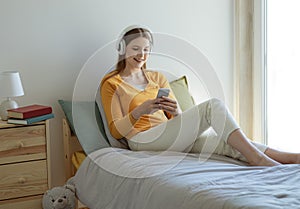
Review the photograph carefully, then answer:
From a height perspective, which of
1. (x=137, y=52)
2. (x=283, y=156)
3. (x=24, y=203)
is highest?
(x=137, y=52)

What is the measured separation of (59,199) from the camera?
2.63 meters

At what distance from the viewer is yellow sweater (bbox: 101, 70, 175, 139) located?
275 cm

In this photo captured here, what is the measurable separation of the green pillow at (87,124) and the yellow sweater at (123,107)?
0.34 ft

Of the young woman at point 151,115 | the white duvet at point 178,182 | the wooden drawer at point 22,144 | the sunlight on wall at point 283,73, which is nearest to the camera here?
the white duvet at point 178,182

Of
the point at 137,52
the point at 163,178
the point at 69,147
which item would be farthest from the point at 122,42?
the point at 163,178

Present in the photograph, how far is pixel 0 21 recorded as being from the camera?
113 inches

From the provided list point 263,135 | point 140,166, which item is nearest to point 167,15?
point 263,135

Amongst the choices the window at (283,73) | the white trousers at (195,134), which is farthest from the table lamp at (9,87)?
the window at (283,73)

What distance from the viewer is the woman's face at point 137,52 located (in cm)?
287

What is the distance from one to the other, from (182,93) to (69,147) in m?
0.77

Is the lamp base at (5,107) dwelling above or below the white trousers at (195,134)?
above

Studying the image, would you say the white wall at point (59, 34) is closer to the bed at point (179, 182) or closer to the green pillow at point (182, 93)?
the green pillow at point (182, 93)

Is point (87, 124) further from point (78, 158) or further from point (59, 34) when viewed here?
point (59, 34)

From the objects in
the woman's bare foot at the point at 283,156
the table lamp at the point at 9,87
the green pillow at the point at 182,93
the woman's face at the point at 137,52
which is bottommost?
the woman's bare foot at the point at 283,156
